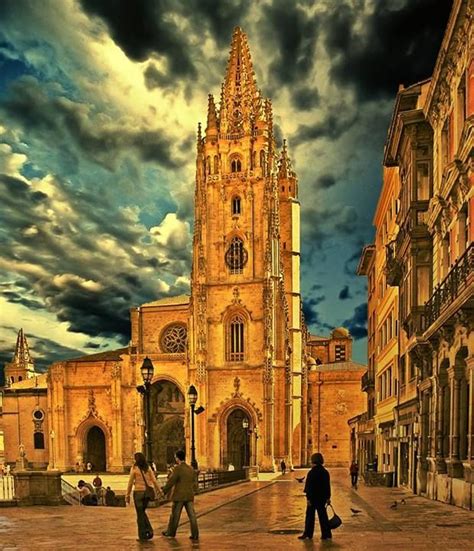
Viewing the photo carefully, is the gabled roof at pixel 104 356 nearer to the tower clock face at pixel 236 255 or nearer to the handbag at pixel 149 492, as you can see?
the tower clock face at pixel 236 255

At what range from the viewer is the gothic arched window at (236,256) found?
68.8m

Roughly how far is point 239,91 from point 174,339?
25284 millimetres

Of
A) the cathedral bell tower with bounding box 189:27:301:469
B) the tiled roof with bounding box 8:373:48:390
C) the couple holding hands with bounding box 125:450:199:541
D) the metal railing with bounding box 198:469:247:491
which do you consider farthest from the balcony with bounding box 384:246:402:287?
the tiled roof with bounding box 8:373:48:390

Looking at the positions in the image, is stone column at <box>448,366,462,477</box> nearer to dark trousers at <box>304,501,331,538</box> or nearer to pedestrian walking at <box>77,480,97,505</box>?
dark trousers at <box>304,501,331,538</box>

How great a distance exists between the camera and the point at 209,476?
35844 millimetres

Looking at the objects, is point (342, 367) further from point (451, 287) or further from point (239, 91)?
point (451, 287)

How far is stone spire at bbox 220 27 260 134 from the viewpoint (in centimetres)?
7269

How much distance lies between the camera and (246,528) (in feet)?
52.6

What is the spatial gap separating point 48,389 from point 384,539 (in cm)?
6609

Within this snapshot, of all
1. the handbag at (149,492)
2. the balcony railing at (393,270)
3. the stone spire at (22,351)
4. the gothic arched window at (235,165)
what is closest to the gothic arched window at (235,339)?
the gothic arched window at (235,165)

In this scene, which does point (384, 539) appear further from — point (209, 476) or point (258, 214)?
point (258, 214)

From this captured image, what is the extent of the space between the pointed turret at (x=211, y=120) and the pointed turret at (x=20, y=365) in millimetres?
76001

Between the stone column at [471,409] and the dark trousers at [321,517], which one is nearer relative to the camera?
the dark trousers at [321,517]

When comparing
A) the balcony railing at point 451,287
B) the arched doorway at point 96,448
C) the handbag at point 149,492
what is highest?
the balcony railing at point 451,287
